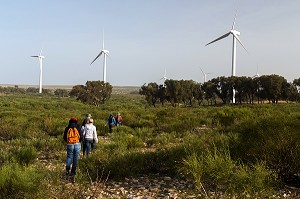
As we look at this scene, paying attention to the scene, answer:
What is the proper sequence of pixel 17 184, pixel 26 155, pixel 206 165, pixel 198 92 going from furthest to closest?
pixel 198 92
pixel 26 155
pixel 206 165
pixel 17 184

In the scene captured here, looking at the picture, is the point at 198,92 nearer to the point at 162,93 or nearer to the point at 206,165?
the point at 162,93

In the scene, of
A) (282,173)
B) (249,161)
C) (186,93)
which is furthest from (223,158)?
(186,93)

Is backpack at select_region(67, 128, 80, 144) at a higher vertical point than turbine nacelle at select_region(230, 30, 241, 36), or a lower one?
lower

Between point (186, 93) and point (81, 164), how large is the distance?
63.1 metres

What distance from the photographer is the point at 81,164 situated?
11.4 meters

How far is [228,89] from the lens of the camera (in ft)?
246

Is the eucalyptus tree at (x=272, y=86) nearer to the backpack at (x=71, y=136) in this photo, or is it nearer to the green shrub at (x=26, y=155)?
the green shrub at (x=26, y=155)

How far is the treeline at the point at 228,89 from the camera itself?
70.8 metres

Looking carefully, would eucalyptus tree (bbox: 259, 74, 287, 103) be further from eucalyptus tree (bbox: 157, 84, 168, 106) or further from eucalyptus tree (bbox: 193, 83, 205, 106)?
eucalyptus tree (bbox: 157, 84, 168, 106)

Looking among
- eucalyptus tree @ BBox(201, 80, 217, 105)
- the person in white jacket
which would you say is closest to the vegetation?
the person in white jacket

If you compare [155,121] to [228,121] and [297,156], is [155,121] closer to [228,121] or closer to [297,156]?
[228,121]

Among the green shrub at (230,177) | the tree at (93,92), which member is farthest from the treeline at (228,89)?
the green shrub at (230,177)

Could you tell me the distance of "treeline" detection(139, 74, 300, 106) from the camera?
70.8 m

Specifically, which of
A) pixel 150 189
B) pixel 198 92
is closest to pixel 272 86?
pixel 198 92
